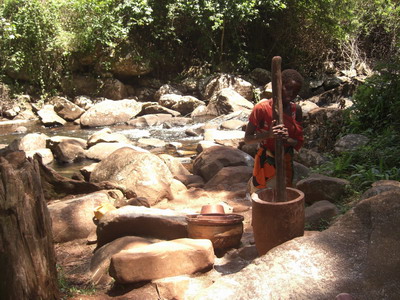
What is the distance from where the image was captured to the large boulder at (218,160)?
666cm

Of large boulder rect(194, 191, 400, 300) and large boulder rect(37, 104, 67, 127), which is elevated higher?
large boulder rect(194, 191, 400, 300)

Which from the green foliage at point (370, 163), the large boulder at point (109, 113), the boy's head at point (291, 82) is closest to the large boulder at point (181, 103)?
the large boulder at point (109, 113)

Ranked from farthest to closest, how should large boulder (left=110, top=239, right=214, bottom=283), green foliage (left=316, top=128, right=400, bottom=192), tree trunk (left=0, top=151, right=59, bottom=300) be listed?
green foliage (left=316, top=128, right=400, bottom=192) < large boulder (left=110, top=239, right=214, bottom=283) < tree trunk (left=0, top=151, right=59, bottom=300)

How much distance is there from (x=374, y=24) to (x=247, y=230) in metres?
13.7

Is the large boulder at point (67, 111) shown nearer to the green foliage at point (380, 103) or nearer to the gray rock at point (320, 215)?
the green foliage at point (380, 103)

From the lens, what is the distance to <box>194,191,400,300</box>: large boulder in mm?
1992

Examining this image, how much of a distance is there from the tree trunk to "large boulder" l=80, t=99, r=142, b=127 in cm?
1112

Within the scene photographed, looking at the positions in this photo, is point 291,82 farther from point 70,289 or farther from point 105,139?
point 105,139

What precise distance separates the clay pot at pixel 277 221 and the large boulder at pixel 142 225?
1.17 m

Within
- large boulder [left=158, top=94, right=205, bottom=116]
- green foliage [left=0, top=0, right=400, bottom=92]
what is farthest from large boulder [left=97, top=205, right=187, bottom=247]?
green foliage [left=0, top=0, right=400, bottom=92]

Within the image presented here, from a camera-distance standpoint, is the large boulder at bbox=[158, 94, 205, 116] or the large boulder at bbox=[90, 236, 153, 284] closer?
the large boulder at bbox=[90, 236, 153, 284]

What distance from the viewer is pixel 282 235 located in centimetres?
253

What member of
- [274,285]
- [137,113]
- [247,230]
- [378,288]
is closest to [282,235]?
[274,285]

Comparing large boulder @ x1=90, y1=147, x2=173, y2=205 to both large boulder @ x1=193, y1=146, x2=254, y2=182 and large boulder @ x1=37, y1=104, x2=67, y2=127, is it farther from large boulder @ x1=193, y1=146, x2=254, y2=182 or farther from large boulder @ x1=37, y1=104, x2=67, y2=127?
large boulder @ x1=37, y1=104, x2=67, y2=127
